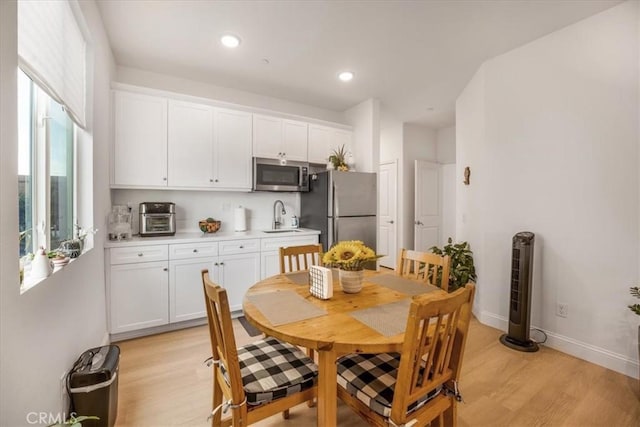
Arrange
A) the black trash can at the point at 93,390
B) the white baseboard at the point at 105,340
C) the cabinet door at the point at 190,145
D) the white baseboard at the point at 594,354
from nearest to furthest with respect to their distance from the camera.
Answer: the black trash can at the point at 93,390 → the white baseboard at the point at 594,354 → the white baseboard at the point at 105,340 → the cabinet door at the point at 190,145

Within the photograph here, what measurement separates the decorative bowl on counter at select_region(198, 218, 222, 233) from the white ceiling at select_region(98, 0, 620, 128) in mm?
1661

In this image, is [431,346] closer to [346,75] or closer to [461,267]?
[461,267]

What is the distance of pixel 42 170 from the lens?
1.51 m

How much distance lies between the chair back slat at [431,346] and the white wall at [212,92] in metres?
3.40

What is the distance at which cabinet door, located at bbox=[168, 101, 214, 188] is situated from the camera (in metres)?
3.00

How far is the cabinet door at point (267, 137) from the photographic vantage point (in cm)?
347

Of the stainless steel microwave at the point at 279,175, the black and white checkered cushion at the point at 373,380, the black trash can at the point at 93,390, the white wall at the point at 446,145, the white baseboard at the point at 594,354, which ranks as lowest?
the white baseboard at the point at 594,354

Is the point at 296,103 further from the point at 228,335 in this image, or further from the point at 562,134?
the point at 228,335

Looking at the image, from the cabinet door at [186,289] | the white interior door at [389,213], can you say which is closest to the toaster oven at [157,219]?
the cabinet door at [186,289]

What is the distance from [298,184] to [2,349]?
3038 mm

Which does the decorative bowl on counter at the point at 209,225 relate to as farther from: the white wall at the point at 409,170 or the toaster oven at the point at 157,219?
the white wall at the point at 409,170

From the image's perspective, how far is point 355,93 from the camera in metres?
3.78

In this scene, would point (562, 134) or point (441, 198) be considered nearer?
point (562, 134)

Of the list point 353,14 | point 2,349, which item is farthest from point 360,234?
point 2,349
